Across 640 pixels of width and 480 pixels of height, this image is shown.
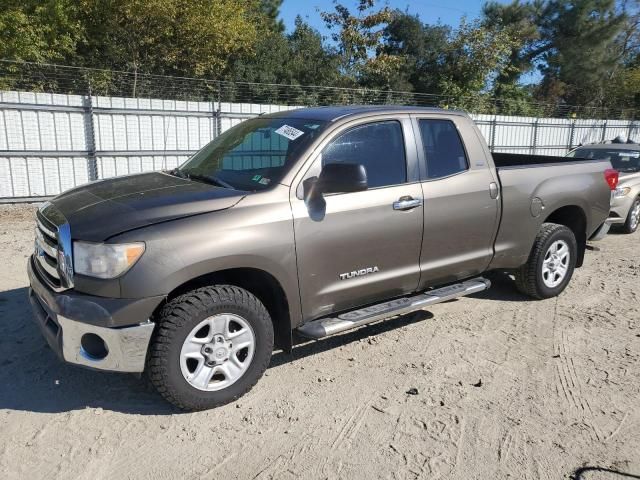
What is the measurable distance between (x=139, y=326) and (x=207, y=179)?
127 centimetres

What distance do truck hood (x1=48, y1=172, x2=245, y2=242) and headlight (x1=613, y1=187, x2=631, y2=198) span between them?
7.50 m

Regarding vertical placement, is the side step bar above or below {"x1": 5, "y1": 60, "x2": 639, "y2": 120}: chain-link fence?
below

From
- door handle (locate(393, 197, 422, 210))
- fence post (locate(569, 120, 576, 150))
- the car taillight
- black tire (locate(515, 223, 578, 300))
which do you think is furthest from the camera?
fence post (locate(569, 120, 576, 150))

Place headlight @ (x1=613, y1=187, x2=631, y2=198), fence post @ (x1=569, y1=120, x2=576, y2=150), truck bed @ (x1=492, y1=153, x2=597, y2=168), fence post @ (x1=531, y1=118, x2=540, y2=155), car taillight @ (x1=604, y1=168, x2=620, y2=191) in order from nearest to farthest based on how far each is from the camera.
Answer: car taillight @ (x1=604, y1=168, x2=620, y2=191) → truck bed @ (x1=492, y1=153, x2=597, y2=168) → headlight @ (x1=613, y1=187, x2=631, y2=198) → fence post @ (x1=531, y1=118, x2=540, y2=155) → fence post @ (x1=569, y1=120, x2=576, y2=150)

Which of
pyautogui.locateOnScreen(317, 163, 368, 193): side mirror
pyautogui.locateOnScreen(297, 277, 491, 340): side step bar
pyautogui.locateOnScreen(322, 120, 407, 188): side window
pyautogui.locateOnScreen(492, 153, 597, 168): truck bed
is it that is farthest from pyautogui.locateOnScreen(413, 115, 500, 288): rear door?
pyautogui.locateOnScreen(492, 153, 597, 168): truck bed

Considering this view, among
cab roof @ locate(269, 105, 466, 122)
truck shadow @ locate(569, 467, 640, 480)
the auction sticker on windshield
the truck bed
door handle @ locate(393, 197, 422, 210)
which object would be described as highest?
cab roof @ locate(269, 105, 466, 122)

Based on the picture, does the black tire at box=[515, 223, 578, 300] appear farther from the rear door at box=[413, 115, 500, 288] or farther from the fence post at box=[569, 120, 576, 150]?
the fence post at box=[569, 120, 576, 150]

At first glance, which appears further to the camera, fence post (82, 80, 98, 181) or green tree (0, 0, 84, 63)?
green tree (0, 0, 84, 63)

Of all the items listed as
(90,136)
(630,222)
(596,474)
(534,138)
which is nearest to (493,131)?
(534,138)

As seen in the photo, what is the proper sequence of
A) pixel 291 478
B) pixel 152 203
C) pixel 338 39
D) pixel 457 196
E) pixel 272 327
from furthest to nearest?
pixel 338 39 < pixel 457 196 < pixel 272 327 < pixel 152 203 < pixel 291 478

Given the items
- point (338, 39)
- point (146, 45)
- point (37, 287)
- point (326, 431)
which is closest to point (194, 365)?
point (326, 431)

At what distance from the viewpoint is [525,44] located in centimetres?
3959

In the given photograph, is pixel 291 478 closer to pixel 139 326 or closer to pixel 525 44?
pixel 139 326

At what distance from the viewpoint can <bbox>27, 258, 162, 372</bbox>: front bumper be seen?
2.95 meters
